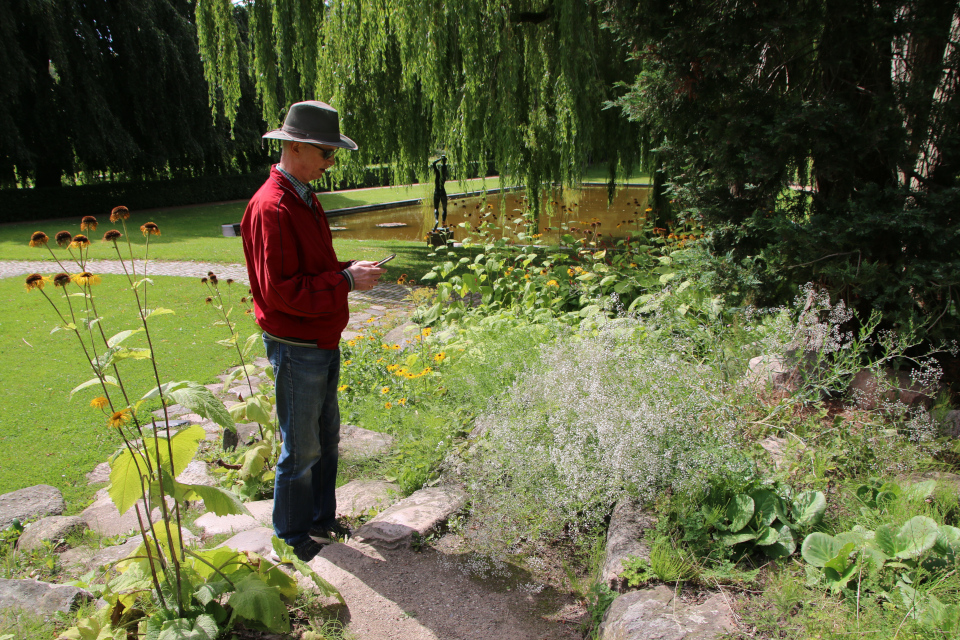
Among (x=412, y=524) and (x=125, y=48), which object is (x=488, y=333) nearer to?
(x=412, y=524)

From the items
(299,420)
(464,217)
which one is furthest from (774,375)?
(464,217)

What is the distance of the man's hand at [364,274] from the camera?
264 cm

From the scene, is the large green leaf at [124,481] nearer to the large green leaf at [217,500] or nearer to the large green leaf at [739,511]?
the large green leaf at [217,500]

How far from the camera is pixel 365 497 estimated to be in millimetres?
3369

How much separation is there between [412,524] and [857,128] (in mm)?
3433

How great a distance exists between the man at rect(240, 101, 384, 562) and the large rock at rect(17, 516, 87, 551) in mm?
1320

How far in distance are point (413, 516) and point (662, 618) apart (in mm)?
1309

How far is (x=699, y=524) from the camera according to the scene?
2443 millimetres

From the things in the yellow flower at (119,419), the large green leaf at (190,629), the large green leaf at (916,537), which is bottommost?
the large green leaf at (190,629)

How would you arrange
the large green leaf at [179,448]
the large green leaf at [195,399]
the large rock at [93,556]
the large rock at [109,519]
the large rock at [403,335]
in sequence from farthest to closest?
the large rock at [403,335], the large rock at [109,519], the large rock at [93,556], the large green leaf at [179,448], the large green leaf at [195,399]

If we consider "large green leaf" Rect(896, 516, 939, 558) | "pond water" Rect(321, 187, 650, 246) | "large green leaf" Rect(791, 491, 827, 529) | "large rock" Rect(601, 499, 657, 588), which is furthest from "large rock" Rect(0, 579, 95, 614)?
"pond water" Rect(321, 187, 650, 246)

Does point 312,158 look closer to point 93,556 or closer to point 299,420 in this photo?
point 299,420

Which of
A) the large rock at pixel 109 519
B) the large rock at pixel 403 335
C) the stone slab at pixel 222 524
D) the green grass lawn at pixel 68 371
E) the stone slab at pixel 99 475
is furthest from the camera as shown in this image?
the large rock at pixel 403 335

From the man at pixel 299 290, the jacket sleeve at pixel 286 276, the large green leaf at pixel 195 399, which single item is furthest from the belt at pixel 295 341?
the large green leaf at pixel 195 399
